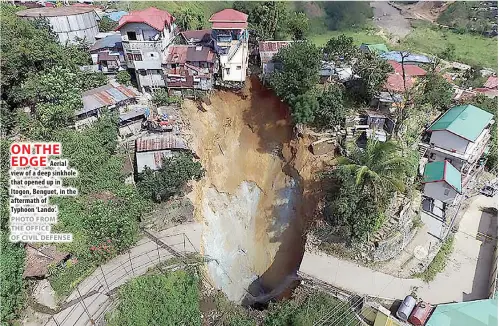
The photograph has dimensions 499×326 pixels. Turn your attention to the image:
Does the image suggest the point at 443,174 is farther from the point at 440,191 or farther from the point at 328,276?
the point at 328,276

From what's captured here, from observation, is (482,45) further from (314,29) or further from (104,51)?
(104,51)

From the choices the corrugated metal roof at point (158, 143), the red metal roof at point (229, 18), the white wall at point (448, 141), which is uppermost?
the red metal roof at point (229, 18)

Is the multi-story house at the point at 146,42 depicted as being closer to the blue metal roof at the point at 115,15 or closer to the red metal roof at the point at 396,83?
the blue metal roof at the point at 115,15

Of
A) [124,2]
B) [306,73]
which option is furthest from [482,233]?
[124,2]

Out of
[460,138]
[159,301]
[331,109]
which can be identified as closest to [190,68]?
[331,109]

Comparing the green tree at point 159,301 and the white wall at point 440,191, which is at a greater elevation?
the white wall at point 440,191

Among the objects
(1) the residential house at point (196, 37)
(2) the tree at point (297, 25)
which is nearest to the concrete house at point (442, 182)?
(2) the tree at point (297, 25)
